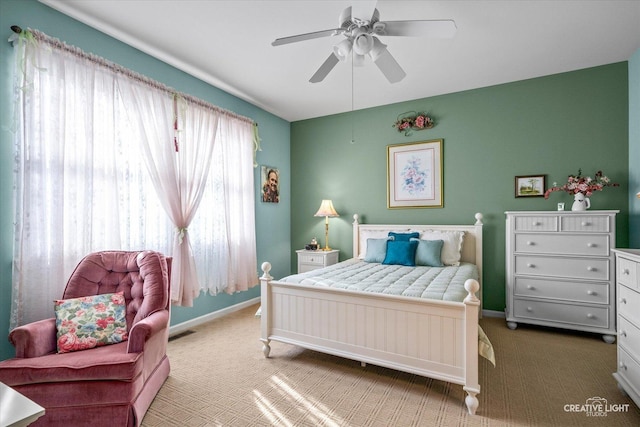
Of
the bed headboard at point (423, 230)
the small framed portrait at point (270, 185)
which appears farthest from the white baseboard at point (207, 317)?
the bed headboard at point (423, 230)

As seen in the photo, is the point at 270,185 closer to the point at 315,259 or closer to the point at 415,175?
the point at 315,259

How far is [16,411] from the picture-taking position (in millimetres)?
1083

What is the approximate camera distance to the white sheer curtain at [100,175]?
2.21m

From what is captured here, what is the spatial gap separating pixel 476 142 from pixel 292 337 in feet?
10.6

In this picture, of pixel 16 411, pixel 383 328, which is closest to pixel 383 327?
pixel 383 328

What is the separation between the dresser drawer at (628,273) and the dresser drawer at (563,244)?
110cm

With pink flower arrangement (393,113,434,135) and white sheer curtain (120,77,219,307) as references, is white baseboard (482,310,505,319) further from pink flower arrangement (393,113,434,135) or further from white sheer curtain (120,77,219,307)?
white sheer curtain (120,77,219,307)

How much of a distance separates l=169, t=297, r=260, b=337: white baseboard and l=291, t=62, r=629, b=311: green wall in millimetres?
1489

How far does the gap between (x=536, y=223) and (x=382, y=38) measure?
2476mm

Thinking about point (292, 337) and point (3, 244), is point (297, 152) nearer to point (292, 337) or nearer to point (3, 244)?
point (292, 337)

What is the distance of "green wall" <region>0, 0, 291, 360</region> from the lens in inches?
84.0

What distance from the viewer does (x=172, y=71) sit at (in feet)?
10.8

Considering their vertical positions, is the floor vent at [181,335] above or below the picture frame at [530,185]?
below

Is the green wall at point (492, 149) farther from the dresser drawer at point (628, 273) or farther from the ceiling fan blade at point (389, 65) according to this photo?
the ceiling fan blade at point (389, 65)
